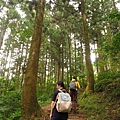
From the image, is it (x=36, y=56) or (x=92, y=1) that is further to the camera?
(x=92, y=1)

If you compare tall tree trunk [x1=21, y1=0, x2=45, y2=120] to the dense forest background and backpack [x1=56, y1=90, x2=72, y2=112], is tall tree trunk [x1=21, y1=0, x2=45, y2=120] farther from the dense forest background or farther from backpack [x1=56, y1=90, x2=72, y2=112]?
backpack [x1=56, y1=90, x2=72, y2=112]

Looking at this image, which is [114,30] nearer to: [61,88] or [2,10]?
[2,10]

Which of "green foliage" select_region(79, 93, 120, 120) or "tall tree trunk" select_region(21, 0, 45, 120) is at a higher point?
"tall tree trunk" select_region(21, 0, 45, 120)

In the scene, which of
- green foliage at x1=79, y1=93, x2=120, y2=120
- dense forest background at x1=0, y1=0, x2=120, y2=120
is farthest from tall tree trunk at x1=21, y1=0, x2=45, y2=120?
green foliage at x1=79, y1=93, x2=120, y2=120

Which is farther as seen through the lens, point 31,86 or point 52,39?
point 52,39

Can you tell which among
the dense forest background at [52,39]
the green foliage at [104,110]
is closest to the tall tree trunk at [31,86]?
the dense forest background at [52,39]

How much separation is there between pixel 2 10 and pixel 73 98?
1395cm

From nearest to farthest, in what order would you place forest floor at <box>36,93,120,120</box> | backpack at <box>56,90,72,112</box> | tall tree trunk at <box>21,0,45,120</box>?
backpack at <box>56,90,72,112</box> → tall tree trunk at <box>21,0,45,120</box> → forest floor at <box>36,93,120,120</box>

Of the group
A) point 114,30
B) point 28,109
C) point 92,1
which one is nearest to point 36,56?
point 28,109

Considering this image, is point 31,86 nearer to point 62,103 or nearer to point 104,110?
point 62,103

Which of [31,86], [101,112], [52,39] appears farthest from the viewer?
[52,39]

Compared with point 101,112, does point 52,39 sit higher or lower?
higher

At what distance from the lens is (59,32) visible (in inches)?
758

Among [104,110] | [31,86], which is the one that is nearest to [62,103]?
[31,86]
